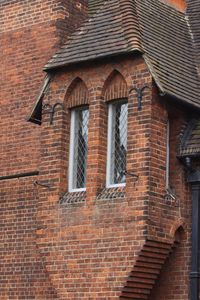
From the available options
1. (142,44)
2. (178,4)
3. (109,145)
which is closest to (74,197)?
(109,145)

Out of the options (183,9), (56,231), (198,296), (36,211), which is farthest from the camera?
(183,9)

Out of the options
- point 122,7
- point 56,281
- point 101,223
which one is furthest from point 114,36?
point 56,281

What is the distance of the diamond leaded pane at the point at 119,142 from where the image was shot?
611 inches

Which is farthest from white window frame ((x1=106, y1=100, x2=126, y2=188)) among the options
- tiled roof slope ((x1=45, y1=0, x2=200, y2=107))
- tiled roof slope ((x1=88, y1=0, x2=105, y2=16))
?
tiled roof slope ((x1=88, y1=0, x2=105, y2=16))

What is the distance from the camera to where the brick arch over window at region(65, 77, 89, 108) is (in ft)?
52.8

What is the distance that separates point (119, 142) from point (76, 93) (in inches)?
53.0

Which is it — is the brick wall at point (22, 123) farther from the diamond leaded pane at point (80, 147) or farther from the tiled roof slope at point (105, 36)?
the diamond leaded pane at point (80, 147)

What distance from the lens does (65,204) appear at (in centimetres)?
1576

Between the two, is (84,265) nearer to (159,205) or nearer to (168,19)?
(159,205)

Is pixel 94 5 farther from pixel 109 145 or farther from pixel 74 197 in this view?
pixel 74 197

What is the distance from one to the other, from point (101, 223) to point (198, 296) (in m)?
2.11

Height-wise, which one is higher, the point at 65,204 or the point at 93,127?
the point at 93,127

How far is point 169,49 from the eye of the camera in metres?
16.6

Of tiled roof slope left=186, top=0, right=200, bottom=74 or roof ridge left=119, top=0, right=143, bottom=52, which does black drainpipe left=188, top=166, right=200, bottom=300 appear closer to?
roof ridge left=119, top=0, right=143, bottom=52
